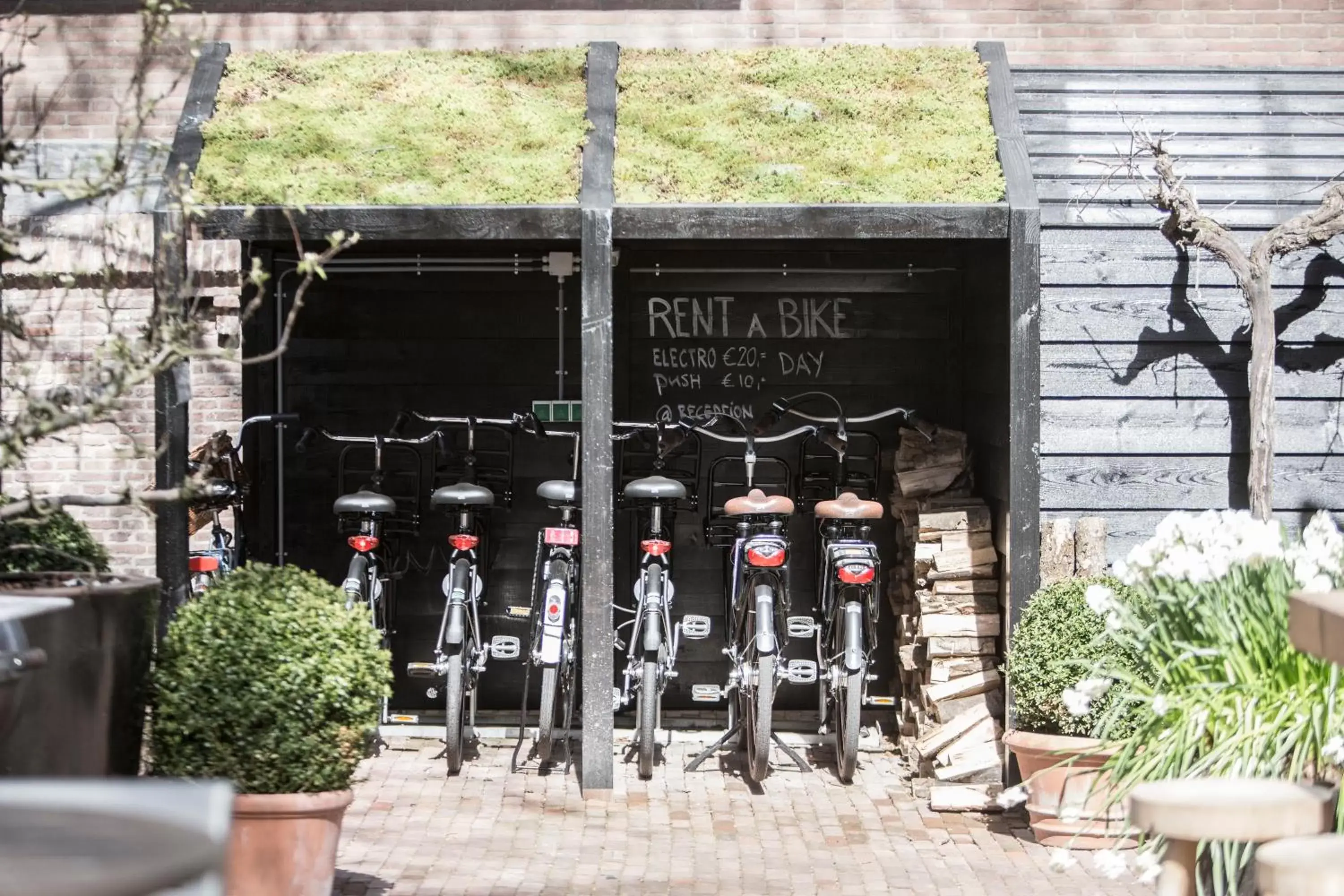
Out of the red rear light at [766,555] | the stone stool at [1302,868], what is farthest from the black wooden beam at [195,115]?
the stone stool at [1302,868]

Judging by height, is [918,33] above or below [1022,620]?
above

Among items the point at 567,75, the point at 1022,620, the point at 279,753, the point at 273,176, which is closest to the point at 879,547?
the point at 1022,620

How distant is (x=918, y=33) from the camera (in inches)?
360

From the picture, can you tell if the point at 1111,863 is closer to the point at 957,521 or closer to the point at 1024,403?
the point at 1024,403

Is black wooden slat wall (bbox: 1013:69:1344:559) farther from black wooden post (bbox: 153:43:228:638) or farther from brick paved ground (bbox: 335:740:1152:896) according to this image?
black wooden post (bbox: 153:43:228:638)

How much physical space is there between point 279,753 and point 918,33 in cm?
612

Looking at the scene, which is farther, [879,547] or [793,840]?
[879,547]

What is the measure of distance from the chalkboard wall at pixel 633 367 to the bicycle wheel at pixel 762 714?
120 centimetres

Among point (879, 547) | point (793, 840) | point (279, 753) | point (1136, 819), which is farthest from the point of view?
point (879, 547)

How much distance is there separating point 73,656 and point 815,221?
146 inches

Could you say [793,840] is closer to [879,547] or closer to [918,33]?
[879,547]

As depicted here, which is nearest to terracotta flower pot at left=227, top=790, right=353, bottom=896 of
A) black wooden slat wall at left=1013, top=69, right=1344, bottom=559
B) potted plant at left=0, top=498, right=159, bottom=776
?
potted plant at left=0, top=498, right=159, bottom=776

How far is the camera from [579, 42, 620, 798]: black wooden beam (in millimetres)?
6852

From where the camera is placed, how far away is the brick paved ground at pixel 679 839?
18.9ft
